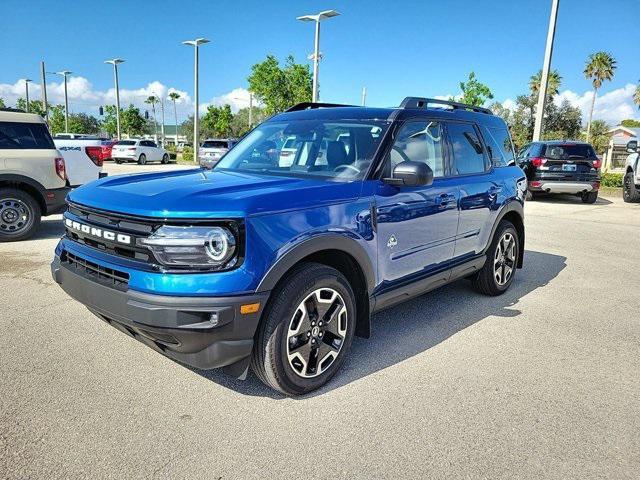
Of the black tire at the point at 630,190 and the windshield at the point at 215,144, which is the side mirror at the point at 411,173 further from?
the windshield at the point at 215,144

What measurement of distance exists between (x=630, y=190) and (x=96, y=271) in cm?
1587

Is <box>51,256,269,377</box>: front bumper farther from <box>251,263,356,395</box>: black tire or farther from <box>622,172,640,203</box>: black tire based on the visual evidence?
<box>622,172,640,203</box>: black tire

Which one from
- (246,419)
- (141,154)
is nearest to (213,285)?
(246,419)

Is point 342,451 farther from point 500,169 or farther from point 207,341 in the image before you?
point 500,169

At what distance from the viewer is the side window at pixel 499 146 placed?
16.6 ft

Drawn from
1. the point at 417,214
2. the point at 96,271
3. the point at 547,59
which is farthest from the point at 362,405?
the point at 547,59

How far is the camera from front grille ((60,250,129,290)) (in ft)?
9.07

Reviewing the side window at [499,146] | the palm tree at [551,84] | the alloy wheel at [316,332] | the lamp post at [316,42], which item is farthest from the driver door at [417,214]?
the palm tree at [551,84]

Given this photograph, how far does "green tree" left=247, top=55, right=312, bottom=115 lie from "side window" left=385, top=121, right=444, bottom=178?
29938mm

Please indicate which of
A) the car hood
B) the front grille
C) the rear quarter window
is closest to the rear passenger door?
the car hood

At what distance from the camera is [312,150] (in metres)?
3.86

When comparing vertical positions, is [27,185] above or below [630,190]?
above

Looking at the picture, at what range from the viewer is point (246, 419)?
2871 mm

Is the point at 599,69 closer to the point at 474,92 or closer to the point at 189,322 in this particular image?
the point at 474,92
